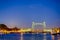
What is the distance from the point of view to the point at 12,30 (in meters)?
27.2

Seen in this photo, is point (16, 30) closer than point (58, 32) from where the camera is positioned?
No

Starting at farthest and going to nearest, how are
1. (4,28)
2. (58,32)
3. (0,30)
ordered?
(4,28) → (0,30) → (58,32)

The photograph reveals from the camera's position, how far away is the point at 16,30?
26.8 m

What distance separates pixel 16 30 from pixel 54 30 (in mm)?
7528

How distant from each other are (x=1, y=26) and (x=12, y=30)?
4747 millimetres

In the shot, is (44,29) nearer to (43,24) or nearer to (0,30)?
(43,24)

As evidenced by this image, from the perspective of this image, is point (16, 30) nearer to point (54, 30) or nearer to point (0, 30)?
point (0, 30)

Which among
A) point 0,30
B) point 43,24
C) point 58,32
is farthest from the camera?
point 43,24

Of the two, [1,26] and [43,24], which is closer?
[1,26]

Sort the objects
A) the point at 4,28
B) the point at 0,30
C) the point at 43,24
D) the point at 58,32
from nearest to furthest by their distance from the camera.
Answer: the point at 58,32 < the point at 0,30 < the point at 4,28 < the point at 43,24

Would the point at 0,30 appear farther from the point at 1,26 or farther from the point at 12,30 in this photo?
the point at 12,30

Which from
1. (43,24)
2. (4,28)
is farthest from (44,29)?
(4,28)

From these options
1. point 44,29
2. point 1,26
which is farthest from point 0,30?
point 44,29

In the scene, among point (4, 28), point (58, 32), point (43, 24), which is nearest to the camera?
point (58, 32)
